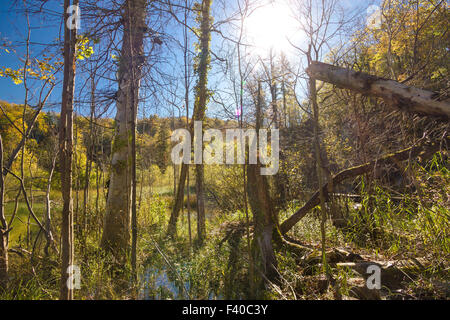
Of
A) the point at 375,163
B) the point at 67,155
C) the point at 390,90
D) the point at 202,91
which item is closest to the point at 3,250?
the point at 67,155

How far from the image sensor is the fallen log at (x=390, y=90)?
216 cm

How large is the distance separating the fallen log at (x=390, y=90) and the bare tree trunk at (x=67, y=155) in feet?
6.56

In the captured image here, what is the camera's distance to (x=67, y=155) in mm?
1418

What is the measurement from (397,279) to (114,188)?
149 inches

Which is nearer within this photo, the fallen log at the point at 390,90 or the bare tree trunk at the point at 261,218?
the fallen log at the point at 390,90

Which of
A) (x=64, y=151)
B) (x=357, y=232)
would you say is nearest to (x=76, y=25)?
(x=64, y=151)

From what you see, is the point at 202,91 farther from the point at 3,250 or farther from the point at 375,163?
the point at 3,250

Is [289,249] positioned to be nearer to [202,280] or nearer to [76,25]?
[202,280]

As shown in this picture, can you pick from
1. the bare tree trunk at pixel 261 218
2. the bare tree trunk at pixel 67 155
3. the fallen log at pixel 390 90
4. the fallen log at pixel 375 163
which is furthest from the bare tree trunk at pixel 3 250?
the fallen log at pixel 390 90

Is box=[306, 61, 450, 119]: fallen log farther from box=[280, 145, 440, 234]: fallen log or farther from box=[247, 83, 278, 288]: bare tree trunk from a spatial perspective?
box=[247, 83, 278, 288]: bare tree trunk

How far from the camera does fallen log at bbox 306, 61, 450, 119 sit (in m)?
2.16

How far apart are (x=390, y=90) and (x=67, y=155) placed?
3153mm

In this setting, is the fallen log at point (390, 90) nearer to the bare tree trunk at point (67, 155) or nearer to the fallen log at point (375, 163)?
the fallen log at point (375, 163)

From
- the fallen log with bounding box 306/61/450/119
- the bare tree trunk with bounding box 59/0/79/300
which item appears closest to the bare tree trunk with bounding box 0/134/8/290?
the bare tree trunk with bounding box 59/0/79/300
